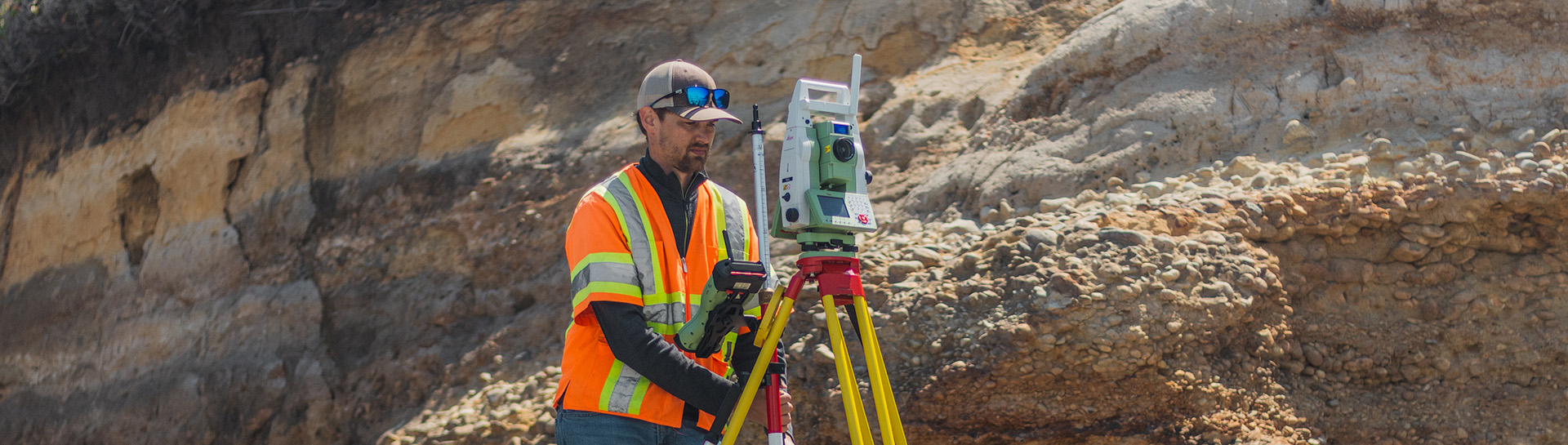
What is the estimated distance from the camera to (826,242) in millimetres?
2812

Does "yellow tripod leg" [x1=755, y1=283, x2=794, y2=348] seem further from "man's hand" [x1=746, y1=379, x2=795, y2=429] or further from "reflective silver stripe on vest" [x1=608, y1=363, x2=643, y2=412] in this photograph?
"reflective silver stripe on vest" [x1=608, y1=363, x2=643, y2=412]

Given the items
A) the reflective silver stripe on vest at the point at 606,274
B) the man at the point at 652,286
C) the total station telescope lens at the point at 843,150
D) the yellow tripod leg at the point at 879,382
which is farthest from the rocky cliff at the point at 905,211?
the reflective silver stripe on vest at the point at 606,274

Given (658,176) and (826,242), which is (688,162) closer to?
(658,176)

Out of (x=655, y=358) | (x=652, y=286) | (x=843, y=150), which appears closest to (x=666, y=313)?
(x=652, y=286)

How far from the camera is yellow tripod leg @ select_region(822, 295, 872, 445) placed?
269 cm

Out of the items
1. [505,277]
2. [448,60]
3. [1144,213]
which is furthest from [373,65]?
[1144,213]

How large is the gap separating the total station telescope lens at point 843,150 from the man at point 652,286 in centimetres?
32

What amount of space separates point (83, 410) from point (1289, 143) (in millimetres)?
8941

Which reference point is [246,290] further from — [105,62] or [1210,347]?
[1210,347]

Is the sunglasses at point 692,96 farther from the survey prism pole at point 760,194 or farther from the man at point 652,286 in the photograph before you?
the survey prism pole at point 760,194

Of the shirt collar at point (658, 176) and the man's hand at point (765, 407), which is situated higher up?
the shirt collar at point (658, 176)

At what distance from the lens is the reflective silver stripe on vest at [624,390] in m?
2.60

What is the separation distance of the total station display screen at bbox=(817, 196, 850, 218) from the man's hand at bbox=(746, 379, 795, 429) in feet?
1.58

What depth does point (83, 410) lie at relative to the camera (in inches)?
323
